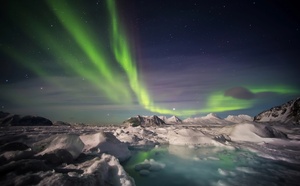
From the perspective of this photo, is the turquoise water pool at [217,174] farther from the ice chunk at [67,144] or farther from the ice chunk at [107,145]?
the ice chunk at [67,144]

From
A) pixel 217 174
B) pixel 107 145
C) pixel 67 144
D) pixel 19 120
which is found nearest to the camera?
pixel 67 144

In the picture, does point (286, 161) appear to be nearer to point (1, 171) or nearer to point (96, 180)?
point (96, 180)

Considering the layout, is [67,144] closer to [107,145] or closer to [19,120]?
[107,145]

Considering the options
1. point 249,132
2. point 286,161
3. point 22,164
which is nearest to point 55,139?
point 22,164

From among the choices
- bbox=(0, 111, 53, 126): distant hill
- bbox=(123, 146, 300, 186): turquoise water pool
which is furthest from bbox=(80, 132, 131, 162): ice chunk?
bbox=(0, 111, 53, 126): distant hill

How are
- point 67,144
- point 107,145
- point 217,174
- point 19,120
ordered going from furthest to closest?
1. point 19,120
2. point 107,145
3. point 217,174
4. point 67,144

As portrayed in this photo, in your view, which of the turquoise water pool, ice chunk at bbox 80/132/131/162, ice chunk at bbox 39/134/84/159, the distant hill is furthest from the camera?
the distant hill

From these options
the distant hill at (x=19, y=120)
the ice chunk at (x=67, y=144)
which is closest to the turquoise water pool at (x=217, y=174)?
the ice chunk at (x=67, y=144)

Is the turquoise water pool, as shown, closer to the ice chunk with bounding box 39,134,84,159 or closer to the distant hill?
the ice chunk with bounding box 39,134,84,159

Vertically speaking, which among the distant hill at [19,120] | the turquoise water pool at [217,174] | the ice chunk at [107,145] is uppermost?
the distant hill at [19,120]

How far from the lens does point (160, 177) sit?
8.16 metres

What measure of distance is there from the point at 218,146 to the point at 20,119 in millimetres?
153441

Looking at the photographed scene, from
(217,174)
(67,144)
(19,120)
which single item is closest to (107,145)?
(67,144)

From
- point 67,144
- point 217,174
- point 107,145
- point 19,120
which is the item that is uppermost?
point 19,120
